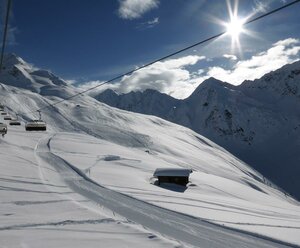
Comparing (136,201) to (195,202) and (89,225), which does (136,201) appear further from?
(89,225)

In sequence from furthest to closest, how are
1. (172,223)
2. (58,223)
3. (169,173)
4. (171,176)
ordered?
(171,176)
(169,173)
(172,223)
(58,223)

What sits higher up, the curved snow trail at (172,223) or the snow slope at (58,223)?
the curved snow trail at (172,223)

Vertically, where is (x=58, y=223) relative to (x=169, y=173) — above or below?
below

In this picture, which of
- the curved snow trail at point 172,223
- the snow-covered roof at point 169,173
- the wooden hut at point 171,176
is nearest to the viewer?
the curved snow trail at point 172,223

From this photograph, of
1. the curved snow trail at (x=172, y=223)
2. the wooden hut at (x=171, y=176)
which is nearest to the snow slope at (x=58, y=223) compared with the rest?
the curved snow trail at (x=172, y=223)

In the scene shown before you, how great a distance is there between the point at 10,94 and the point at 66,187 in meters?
114

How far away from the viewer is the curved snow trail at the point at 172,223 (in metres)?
10.1

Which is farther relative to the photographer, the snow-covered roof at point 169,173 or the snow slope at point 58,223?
the snow-covered roof at point 169,173

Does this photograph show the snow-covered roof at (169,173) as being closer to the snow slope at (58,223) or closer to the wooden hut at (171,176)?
the wooden hut at (171,176)

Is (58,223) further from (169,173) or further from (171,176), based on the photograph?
(171,176)

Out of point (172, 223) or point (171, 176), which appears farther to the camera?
point (171, 176)

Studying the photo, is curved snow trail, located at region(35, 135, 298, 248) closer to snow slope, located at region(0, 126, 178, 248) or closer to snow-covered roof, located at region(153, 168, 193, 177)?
snow slope, located at region(0, 126, 178, 248)

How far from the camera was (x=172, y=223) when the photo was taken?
11.8 metres

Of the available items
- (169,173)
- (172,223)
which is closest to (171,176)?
(169,173)
